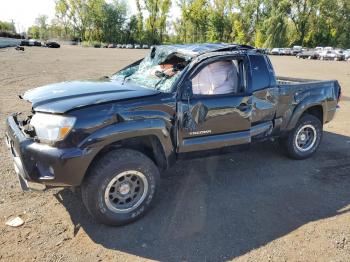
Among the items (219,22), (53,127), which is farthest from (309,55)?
(53,127)

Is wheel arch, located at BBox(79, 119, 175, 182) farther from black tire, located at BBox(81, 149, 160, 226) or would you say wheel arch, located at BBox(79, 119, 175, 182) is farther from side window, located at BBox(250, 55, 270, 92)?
side window, located at BBox(250, 55, 270, 92)

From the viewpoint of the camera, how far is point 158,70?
4355 mm

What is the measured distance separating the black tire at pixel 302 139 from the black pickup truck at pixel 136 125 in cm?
58

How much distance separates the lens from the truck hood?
3326 millimetres

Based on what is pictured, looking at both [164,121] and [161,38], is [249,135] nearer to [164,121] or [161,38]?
[164,121]

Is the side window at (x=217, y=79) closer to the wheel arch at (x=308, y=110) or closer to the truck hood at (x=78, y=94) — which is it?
the truck hood at (x=78, y=94)

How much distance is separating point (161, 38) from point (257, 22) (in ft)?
78.3

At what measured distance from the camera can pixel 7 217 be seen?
3.74 meters

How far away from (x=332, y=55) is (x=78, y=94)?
145 feet

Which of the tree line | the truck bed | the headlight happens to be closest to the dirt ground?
the headlight

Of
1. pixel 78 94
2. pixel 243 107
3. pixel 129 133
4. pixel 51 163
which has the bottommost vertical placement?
pixel 51 163

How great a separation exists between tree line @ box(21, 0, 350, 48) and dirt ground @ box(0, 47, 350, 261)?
6120cm

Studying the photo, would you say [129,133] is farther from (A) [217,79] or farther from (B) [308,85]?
(B) [308,85]

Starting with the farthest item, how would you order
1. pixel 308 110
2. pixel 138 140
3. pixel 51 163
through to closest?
1. pixel 308 110
2. pixel 138 140
3. pixel 51 163
